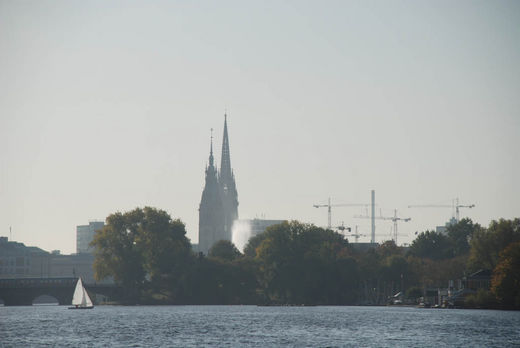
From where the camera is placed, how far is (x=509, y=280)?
7357 inches

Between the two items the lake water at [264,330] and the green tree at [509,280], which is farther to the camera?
the green tree at [509,280]

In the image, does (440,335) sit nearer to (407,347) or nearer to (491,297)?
(407,347)

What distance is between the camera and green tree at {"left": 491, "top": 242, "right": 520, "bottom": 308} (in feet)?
611

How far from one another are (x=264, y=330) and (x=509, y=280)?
67.4m

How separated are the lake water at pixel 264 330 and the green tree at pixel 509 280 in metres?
14.9

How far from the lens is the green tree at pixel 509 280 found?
186m

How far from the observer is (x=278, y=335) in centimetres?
12594

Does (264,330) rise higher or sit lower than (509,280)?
lower

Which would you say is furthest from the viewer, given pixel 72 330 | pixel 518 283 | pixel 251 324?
pixel 518 283

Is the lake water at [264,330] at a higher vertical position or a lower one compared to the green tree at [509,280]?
lower

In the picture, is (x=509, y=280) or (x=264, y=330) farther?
(x=509, y=280)

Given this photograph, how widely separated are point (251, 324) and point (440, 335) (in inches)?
1189

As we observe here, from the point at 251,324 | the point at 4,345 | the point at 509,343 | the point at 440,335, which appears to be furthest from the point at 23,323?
the point at 509,343

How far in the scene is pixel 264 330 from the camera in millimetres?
134125
